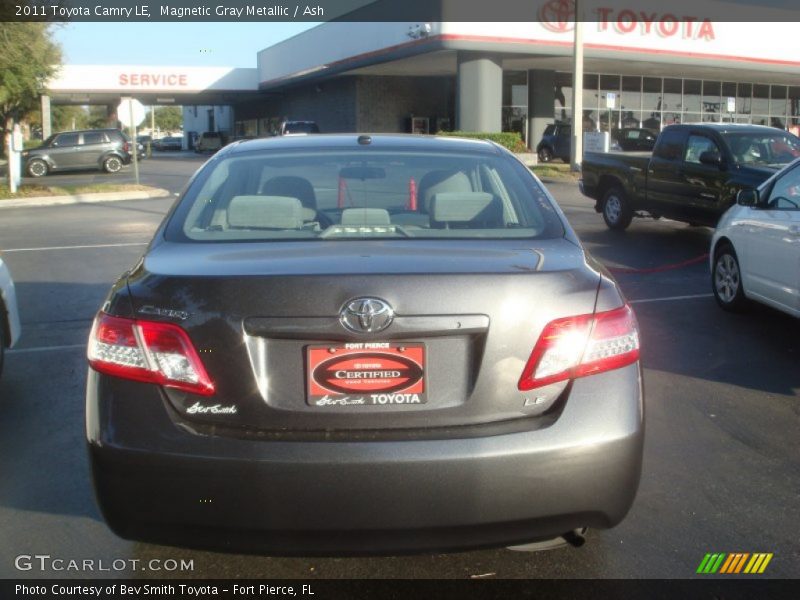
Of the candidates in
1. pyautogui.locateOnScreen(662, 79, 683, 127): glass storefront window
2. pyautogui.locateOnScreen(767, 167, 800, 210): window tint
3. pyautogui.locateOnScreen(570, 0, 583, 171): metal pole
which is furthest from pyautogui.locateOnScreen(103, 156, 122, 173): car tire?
pyautogui.locateOnScreen(767, 167, 800, 210): window tint

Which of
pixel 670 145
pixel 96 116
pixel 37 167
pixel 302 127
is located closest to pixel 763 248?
pixel 670 145

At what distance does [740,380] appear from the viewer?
20.4 feet

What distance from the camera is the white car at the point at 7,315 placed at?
5.88 meters

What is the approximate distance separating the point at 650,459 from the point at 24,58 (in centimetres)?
2564

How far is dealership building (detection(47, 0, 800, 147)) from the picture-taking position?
33.7m

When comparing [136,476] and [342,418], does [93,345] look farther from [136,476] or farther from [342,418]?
[342,418]

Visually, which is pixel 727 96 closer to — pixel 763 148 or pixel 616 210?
pixel 616 210

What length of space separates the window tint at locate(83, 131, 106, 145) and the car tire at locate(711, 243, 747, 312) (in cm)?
3300

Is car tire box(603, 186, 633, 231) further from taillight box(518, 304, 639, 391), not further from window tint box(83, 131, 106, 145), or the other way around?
window tint box(83, 131, 106, 145)

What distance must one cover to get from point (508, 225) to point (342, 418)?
1331mm

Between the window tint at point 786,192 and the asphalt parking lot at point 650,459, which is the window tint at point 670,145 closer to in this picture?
the asphalt parking lot at point 650,459

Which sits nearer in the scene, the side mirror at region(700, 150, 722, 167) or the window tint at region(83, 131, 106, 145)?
the side mirror at region(700, 150, 722, 167)

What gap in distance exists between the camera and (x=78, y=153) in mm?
36719
